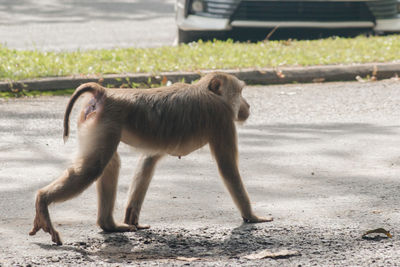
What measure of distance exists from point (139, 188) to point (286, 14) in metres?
7.02

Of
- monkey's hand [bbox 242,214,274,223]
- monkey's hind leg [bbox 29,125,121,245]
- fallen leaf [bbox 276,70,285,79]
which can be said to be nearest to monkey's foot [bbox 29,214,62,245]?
monkey's hind leg [bbox 29,125,121,245]

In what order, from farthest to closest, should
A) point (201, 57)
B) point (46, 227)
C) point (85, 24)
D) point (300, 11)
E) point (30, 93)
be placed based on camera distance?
point (85, 24) < point (300, 11) < point (201, 57) < point (30, 93) < point (46, 227)

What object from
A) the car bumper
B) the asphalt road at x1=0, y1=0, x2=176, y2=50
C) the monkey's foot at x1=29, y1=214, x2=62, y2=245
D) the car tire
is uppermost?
the monkey's foot at x1=29, y1=214, x2=62, y2=245

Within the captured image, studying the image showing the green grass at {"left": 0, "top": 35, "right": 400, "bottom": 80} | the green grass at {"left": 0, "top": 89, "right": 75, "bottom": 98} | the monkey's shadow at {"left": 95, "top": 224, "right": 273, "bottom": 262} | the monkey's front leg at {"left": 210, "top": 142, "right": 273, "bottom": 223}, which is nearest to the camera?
the monkey's shadow at {"left": 95, "top": 224, "right": 273, "bottom": 262}

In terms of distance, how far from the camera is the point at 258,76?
9516 millimetres

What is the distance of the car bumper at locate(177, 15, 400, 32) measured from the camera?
37.1 ft

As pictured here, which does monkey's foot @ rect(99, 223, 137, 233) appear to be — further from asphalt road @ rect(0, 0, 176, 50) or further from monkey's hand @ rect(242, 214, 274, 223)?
asphalt road @ rect(0, 0, 176, 50)

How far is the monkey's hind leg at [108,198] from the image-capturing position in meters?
4.71

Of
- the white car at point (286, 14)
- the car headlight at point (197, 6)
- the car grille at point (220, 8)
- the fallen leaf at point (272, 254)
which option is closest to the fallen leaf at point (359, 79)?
the white car at point (286, 14)

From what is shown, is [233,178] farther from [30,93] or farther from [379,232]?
[30,93]

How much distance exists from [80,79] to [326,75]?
299 centimetres

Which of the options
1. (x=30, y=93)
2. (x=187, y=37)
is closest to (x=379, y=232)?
(x=30, y=93)

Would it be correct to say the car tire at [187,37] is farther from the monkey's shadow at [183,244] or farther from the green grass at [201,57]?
the monkey's shadow at [183,244]

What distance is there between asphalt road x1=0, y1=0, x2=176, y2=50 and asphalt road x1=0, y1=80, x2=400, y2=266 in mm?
4732
